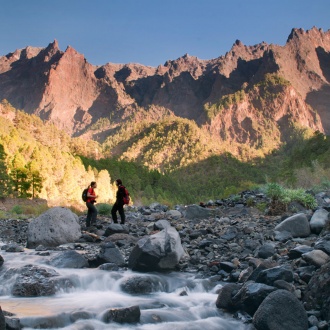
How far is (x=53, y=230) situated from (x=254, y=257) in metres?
7.51

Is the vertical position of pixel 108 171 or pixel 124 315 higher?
pixel 108 171

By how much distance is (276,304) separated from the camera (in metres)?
6.98

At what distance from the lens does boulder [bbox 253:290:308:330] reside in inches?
266

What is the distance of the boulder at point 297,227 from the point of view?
12.8 meters

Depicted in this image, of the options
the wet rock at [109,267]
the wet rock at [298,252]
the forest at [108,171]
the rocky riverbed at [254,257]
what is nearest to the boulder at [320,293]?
the rocky riverbed at [254,257]

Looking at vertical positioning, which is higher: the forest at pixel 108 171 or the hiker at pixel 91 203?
the forest at pixel 108 171

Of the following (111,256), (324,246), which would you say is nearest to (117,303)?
(111,256)

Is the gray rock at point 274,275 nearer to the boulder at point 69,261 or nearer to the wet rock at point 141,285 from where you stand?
the wet rock at point 141,285

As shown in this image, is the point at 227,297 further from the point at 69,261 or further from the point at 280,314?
the point at 69,261

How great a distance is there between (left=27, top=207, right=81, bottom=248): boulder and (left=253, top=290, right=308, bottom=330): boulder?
9.30 meters

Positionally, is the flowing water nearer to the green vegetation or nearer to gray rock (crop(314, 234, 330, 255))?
gray rock (crop(314, 234, 330, 255))

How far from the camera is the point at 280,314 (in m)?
6.87

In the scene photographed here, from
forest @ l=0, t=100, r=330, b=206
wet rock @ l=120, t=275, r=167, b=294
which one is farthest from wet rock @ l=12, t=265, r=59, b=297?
forest @ l=0, t=100, r=330, b=206

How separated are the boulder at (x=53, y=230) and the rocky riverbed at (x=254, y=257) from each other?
17.5 inches
